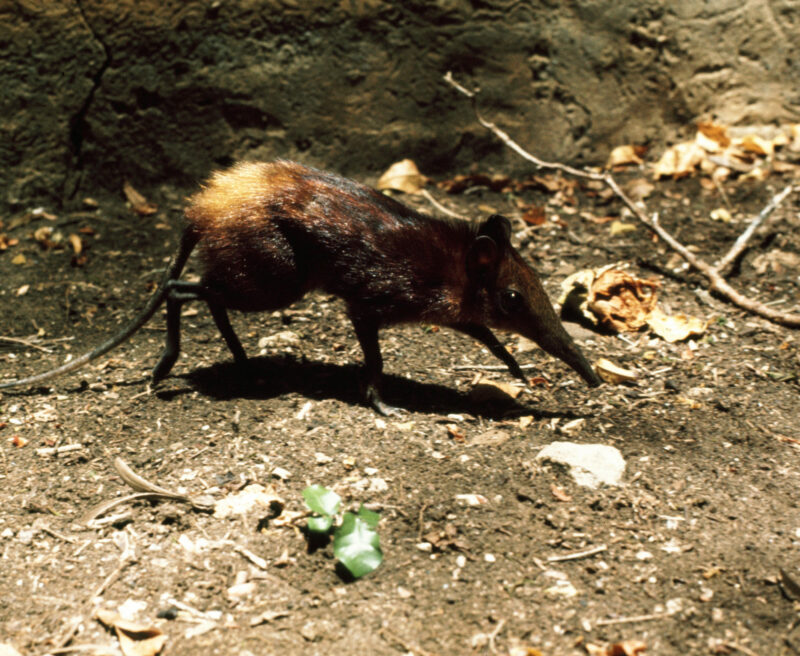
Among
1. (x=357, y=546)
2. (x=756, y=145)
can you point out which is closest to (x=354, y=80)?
(x=756, y=145)

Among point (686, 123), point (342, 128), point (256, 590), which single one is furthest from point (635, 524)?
point (686, 123)

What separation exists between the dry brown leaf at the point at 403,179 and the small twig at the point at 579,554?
3.73 m

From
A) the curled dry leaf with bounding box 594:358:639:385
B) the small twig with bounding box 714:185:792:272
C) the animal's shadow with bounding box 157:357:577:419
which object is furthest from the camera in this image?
the small twig with bounding box 714:185:792:272

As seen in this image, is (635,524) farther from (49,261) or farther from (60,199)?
(60,199)

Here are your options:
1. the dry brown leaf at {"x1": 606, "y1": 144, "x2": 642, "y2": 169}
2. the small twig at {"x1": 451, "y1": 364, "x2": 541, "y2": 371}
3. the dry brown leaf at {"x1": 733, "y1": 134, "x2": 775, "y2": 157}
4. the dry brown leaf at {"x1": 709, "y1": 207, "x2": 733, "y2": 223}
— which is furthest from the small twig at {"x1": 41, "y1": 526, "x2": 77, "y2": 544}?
the dry brown leaf at {"x1": 733, "y1": 134, "x2": 775, "y2": 157}

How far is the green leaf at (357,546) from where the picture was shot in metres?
3.17

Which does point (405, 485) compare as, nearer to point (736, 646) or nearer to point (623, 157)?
point (736, 646)

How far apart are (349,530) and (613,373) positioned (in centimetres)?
194

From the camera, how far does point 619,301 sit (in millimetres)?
5133

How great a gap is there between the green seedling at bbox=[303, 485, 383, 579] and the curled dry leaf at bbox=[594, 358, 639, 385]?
1.80 metres

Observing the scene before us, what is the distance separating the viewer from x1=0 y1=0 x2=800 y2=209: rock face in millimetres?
5953

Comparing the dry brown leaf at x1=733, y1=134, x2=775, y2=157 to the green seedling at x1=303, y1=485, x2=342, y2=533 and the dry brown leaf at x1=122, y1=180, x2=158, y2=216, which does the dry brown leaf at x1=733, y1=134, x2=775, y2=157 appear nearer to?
the dry brown leaf at x1=122, y1=180, x2=158, y2=216

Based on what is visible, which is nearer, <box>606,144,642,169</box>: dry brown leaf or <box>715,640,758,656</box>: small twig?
<box>715,640,758,656</box>: small twig

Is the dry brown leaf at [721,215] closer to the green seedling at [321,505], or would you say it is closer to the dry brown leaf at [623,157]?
the dry brown leaf at [623,157]
